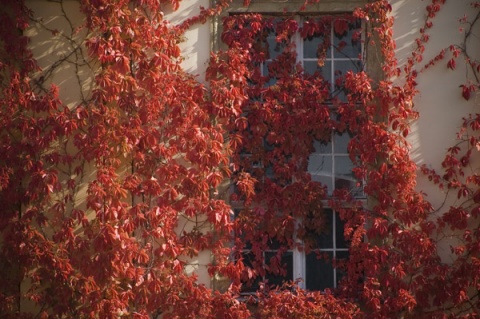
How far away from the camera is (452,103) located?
281 inches

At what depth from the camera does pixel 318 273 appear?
7.20 meters

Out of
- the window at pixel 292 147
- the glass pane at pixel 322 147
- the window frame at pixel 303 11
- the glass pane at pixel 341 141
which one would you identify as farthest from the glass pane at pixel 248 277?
the glass pane at pixel 341 141

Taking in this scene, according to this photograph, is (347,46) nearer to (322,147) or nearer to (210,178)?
(322,147)

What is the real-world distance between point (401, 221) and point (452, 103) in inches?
41.8

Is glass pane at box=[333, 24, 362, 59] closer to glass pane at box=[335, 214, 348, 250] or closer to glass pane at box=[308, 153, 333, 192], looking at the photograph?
glass pane at box=[308, 153, 333, 192]

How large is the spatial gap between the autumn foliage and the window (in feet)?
0.06

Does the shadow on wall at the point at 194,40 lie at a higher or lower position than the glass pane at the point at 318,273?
higher

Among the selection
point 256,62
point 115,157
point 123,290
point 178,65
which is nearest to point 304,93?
point 256,62

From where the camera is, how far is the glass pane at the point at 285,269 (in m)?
7.17

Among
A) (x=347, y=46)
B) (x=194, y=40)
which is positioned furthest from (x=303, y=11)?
(x=194, y=40)

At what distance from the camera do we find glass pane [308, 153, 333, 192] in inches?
286

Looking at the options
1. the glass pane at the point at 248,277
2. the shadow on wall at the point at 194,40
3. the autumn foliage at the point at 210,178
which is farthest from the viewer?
the shadow on wall at the point at 194,40

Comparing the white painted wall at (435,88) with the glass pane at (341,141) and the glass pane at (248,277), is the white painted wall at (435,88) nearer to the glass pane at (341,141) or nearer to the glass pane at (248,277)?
the glass pane at (341,141)

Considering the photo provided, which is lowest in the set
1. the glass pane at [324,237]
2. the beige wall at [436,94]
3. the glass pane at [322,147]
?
the glass pane at [324,237]
